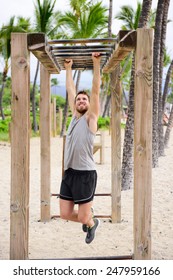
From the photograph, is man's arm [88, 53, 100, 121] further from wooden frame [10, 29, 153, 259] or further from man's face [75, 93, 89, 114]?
wooden frame [10, 29, 153, 259]

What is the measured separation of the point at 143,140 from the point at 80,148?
565mm

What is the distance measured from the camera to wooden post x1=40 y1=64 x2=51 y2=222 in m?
5.89

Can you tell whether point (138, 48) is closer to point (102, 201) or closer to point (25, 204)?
point (25, 204)

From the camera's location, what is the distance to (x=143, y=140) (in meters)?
3.70

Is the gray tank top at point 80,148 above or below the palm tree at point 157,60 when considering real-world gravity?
below

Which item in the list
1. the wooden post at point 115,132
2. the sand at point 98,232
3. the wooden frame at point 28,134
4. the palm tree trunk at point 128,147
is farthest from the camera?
the palm tree trunk at point 128,147

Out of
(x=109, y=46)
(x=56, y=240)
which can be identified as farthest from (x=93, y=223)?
(x=109, y=46)

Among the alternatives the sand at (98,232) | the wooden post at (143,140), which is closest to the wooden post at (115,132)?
the sand at (98,232)

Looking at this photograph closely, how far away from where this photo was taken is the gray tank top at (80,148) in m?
3.91

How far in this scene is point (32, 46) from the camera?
3648 millimetres

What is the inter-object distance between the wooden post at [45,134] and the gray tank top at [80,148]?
Answer: 203cm

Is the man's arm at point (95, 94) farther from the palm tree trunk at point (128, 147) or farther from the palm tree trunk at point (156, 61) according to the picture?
the palm tree trunk at point (156, 61)

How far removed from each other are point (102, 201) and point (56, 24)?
16091mm

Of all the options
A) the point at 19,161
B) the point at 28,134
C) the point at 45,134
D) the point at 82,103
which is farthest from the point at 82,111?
the point at 45,134
